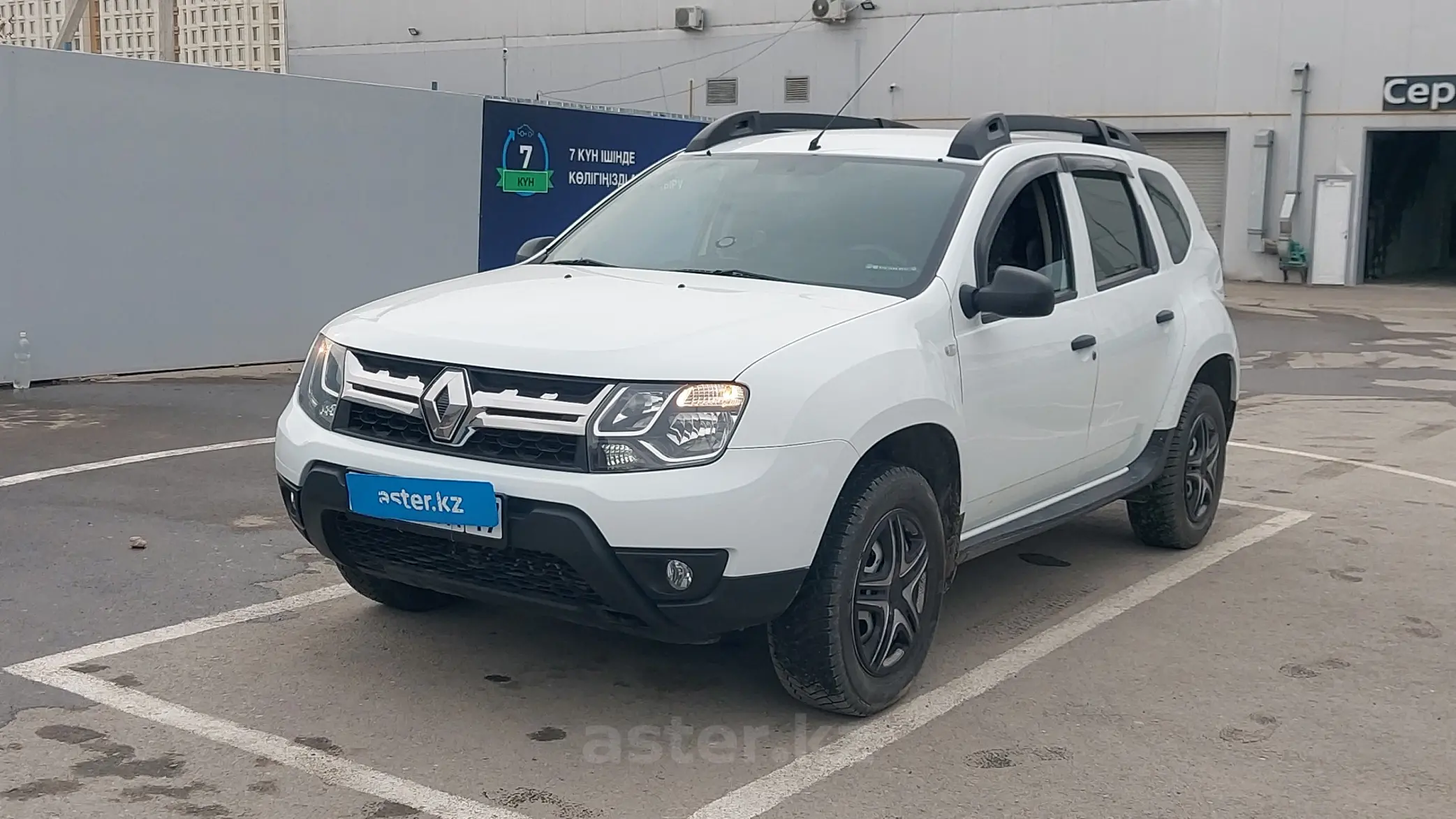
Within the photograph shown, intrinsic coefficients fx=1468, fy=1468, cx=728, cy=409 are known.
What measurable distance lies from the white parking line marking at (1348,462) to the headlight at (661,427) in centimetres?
595

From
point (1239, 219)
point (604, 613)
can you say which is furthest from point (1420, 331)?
point (604, 613)

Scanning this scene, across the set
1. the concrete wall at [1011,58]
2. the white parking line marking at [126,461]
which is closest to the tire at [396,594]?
the white parking line marking at [126,461]

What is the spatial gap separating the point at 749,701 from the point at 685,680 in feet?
0.94

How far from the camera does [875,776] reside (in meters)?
4.00

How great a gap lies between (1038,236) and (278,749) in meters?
3.21

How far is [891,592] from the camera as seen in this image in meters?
4.43

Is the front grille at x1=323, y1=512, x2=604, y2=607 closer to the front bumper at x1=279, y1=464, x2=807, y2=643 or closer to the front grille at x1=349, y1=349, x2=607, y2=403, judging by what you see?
the front bumper at x1=279, y1=464, x2=807, y2=643

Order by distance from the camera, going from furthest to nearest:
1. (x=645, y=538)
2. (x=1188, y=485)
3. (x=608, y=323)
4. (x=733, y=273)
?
(x=1188, y=485) → (x=733, y=273) → (x=608, y=323) → (x=645, y=538)

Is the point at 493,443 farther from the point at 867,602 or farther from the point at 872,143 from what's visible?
the point at 872,143

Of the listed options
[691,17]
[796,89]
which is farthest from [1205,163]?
[691,17]

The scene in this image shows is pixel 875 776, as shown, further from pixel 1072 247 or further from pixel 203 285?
pixel 203 285

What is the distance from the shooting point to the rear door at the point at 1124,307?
5.73 meters

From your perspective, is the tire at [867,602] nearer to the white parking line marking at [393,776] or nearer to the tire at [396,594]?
the white parking line marking at [393,776]

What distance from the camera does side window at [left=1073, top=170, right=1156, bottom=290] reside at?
5848 mm
